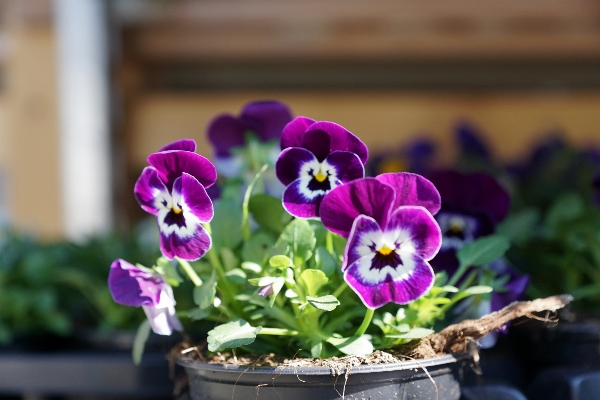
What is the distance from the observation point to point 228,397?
602 mm

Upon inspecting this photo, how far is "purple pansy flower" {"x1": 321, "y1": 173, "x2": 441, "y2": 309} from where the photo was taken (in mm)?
538

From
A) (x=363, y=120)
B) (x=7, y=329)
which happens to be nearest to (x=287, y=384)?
(x=7, y=329)

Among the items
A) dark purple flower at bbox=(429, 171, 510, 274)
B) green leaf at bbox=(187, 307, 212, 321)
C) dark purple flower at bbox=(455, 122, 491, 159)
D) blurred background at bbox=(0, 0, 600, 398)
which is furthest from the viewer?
blurred background at bbox=(0, 0, 600, 398)

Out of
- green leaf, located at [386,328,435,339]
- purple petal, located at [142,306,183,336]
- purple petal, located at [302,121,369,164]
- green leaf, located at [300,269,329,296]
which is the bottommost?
green leaf, located at [386,328,435,339]

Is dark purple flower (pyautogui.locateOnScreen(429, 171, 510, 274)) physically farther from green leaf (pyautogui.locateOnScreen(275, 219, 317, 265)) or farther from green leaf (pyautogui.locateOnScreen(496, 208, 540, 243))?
green leaf (pyautogui.locateOnScreen(275, 219, 317, 265))

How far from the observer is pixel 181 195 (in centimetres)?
58

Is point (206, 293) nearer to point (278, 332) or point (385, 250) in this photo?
point (278, 332)

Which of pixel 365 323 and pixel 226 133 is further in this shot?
pixel 226 133

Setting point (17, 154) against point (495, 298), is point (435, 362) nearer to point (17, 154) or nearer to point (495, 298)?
point (495, 298)

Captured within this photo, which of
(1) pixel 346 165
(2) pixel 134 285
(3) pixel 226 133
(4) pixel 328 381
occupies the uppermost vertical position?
(3) pixel 226 133

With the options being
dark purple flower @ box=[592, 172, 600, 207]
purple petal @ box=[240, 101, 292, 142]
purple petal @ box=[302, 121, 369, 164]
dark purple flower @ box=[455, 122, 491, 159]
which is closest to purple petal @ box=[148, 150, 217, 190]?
purple petal @ box=[302, 121, 369, 164]

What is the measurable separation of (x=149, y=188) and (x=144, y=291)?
0.11 meters

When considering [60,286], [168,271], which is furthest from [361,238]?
[60,286]

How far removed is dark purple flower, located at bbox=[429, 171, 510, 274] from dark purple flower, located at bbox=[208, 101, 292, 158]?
21 cm
